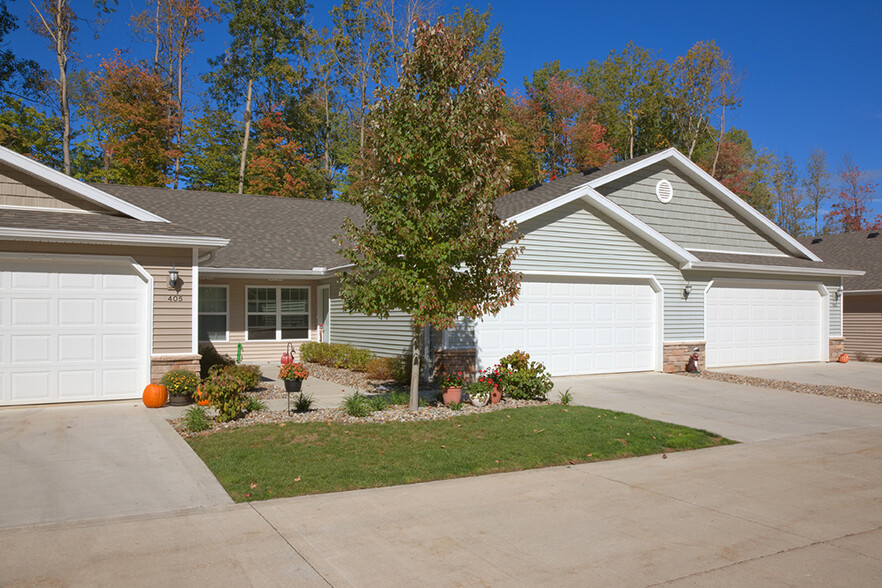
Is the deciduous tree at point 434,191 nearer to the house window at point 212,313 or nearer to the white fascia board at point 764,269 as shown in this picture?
the white fascia board at point 764,269

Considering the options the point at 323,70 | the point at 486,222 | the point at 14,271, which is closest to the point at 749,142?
the point at 323,70

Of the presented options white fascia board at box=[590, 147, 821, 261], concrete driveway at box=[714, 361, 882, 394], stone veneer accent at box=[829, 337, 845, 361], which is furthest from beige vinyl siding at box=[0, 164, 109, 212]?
stone veneer accent at box=[829, 337, 845, 361]

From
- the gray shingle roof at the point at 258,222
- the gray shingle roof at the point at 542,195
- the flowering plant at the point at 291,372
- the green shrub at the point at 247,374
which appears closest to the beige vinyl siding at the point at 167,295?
the green shrub at the point at 247,374

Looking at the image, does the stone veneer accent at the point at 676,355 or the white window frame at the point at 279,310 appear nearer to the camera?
the stone veneer accent at the point at 676,355

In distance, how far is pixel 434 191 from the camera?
10031 mm

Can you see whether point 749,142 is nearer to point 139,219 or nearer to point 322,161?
point 322,161

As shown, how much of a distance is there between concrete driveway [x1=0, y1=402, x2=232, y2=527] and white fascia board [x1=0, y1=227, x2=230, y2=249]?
276 cm

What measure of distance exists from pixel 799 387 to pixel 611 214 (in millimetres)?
5662

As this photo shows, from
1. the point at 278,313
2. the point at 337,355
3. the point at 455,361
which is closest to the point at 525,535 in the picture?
the point at 455,361

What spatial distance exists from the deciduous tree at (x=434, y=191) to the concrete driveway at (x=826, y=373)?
380 inches

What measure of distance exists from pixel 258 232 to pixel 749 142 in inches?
1778

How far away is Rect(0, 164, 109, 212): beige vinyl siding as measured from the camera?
37.4 ft

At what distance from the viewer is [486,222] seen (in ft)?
33.0

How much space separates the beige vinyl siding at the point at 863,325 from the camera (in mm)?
21828
